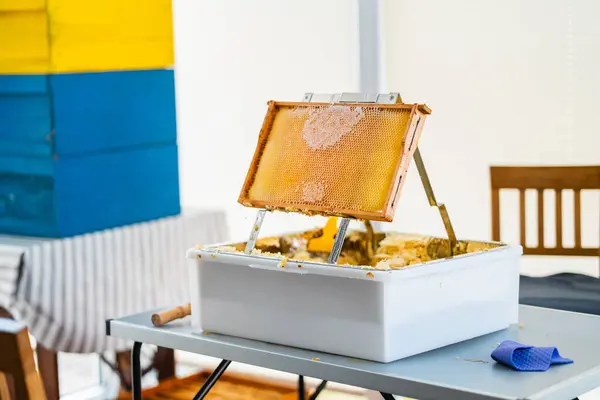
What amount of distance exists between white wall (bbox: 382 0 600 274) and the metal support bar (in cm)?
136

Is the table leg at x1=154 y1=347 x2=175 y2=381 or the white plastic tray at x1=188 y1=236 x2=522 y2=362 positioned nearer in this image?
the white plastic tray at x1=188 y1=236 x2=522 y2=362

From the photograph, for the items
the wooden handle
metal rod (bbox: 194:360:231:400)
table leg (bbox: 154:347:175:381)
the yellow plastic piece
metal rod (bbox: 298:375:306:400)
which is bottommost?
table leg (bbox: 154:347:175:381)

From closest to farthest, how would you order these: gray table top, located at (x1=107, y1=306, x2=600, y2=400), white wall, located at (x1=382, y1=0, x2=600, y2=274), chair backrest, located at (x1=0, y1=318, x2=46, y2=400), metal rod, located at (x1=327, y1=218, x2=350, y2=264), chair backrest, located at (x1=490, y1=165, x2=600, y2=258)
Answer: chair backrest, located at (x1=0, y1=318, x2=46, y2=400) < gray table top, located at (x1=107, y1=306, x2=600, y2=400) < metal rod, located at (x1=327, y1=218, x2=350, y2=264) < chair backrest, located at (x1=490, y1=165, x2=600, y2=258) < white wall, located at (x1=382, y1=0, x2=600, y2=274)

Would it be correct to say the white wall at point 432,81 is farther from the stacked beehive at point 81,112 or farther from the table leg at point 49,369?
the table leg at point 49,369

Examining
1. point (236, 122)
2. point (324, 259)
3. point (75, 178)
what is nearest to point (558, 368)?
point (324, 259)

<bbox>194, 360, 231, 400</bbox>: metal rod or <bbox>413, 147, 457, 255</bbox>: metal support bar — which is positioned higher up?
<bbox>413, 147, 457, 255</bbox>: metal support bar

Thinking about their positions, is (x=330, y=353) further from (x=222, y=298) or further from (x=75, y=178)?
(x=75, y=178)

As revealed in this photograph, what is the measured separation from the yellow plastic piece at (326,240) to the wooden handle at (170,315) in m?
0.27

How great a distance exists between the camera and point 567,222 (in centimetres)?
300

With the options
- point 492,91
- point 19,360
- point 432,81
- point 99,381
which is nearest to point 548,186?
point 492,91

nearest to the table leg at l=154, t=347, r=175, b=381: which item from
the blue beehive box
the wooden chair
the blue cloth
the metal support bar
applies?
the blue beehive box

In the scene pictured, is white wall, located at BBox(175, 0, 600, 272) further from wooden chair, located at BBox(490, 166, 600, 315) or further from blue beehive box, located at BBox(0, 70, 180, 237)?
blue beehive box, located at BBox(0, 70, 180, 237)

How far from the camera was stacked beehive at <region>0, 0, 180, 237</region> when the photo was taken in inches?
95.2

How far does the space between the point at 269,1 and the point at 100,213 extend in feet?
3.71
